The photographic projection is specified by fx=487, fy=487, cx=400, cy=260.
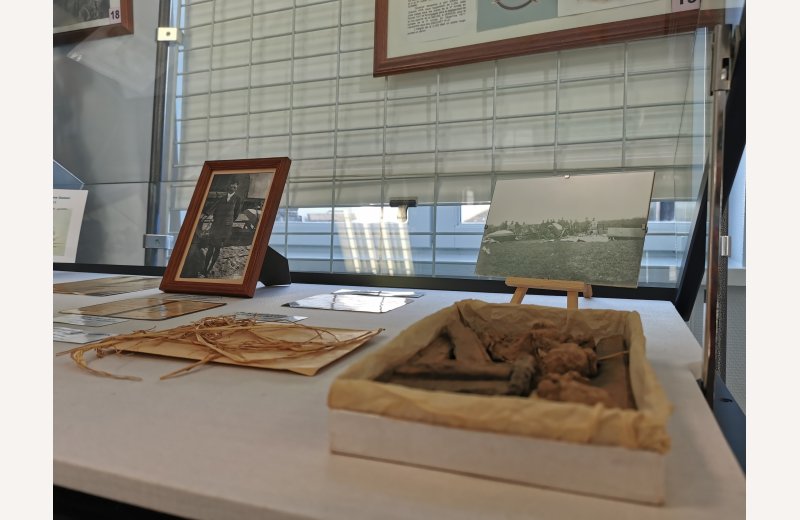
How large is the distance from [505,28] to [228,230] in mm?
868

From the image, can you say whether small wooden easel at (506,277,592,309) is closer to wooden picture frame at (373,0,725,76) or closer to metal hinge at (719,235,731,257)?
metal hinge at (719,235,731,257)

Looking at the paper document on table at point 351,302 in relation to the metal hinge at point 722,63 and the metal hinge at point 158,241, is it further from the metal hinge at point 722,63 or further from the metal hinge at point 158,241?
the metal hinge at point 158,241

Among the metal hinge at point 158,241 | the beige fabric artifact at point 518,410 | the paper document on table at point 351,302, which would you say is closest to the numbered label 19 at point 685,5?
the paper document on table at point 351,302

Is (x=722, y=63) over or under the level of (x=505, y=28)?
under

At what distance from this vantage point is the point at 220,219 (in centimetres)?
115

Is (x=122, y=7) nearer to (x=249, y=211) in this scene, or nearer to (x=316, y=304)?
(x=249, y=211)

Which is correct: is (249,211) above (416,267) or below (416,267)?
above

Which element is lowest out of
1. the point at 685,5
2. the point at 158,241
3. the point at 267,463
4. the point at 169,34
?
the point at 267,463

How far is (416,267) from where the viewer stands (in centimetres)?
141

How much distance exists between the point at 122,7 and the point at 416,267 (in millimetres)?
1399

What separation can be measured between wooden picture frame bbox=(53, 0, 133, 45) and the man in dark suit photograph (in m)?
0.99

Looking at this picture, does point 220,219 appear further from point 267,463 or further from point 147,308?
point 267,463

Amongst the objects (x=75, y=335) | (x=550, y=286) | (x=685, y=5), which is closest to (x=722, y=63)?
(x=550, y=286)

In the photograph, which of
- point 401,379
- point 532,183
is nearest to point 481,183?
point 532,183
